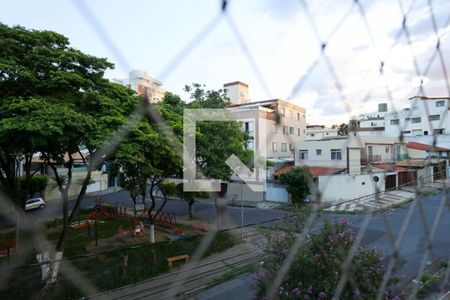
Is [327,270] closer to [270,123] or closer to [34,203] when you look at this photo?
[270,123]

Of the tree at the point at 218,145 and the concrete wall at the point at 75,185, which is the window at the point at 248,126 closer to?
the tree at the point at 218,145

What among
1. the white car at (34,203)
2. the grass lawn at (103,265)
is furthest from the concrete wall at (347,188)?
the white car at (34,203)

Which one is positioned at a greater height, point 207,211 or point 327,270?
point 327,270

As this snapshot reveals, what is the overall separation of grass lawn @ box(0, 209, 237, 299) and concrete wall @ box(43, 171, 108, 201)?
93 centimetres

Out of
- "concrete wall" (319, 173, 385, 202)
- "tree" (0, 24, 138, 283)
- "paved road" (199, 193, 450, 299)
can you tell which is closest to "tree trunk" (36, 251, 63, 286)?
"tree" (0, 24, 138, 283)

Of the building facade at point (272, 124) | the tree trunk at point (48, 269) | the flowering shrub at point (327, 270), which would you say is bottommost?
the tree trunk at point (48, 269)

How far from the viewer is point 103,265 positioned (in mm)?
4926

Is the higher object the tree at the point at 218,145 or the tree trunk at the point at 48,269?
the tree at the point at 218,145

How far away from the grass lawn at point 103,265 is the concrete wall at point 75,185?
93 centimetres

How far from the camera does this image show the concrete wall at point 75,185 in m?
7.13

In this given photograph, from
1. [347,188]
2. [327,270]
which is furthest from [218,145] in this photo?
[327,270]

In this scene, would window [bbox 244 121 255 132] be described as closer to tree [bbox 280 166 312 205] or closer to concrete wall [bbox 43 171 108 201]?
tree [bbox 280 166 312 205]

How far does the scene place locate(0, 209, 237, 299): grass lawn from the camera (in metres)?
4.05

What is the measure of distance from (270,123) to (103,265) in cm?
472
